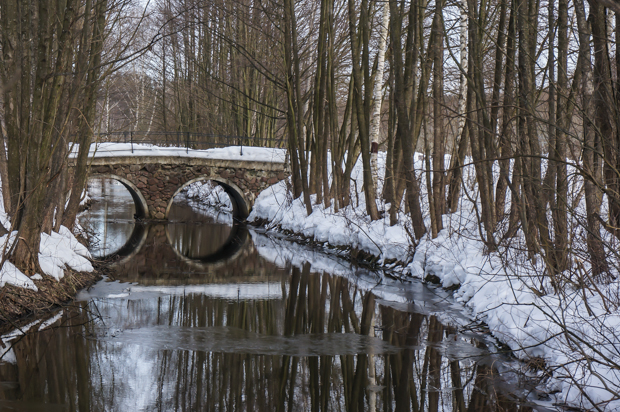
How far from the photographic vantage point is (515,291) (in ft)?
23.1

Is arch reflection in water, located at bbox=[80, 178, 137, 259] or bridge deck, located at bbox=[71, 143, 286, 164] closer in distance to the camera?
arch reflection in water, located at bbox=[80, 178, 137, 259]

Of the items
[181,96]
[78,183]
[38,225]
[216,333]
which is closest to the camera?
[216,333]

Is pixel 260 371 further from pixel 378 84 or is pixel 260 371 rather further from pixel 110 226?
pixel 110 226

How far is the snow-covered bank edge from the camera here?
4.78m

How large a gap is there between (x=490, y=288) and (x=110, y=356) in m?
4.51

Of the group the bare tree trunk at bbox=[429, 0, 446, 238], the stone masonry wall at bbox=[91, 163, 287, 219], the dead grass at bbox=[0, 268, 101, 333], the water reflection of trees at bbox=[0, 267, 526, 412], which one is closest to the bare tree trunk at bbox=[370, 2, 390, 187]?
the bare tree trunk at bbox=[429, 0, 446, 238]

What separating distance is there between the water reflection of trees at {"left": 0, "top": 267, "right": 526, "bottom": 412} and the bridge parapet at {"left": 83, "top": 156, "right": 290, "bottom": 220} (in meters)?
13.6

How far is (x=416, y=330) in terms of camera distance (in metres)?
7.55

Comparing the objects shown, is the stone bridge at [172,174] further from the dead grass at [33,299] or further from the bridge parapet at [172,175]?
the dead grass at [33,299]

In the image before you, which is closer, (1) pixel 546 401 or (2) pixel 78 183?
(1) pixel 546 401

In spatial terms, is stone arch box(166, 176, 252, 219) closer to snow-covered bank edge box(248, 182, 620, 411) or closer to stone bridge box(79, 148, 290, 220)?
stone bridge box(79, 148, 290, 220)

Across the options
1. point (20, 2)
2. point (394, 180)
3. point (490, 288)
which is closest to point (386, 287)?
point (490, 288)

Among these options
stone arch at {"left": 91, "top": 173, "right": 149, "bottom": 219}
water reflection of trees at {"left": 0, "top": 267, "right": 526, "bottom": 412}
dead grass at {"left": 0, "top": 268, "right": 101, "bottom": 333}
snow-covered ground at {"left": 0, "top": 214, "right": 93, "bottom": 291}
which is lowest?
water reflection of trees at {"left": 0, "top": 267, "right": 526, "bottom": 412}

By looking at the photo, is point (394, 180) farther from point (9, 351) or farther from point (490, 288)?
point (9, 351)
